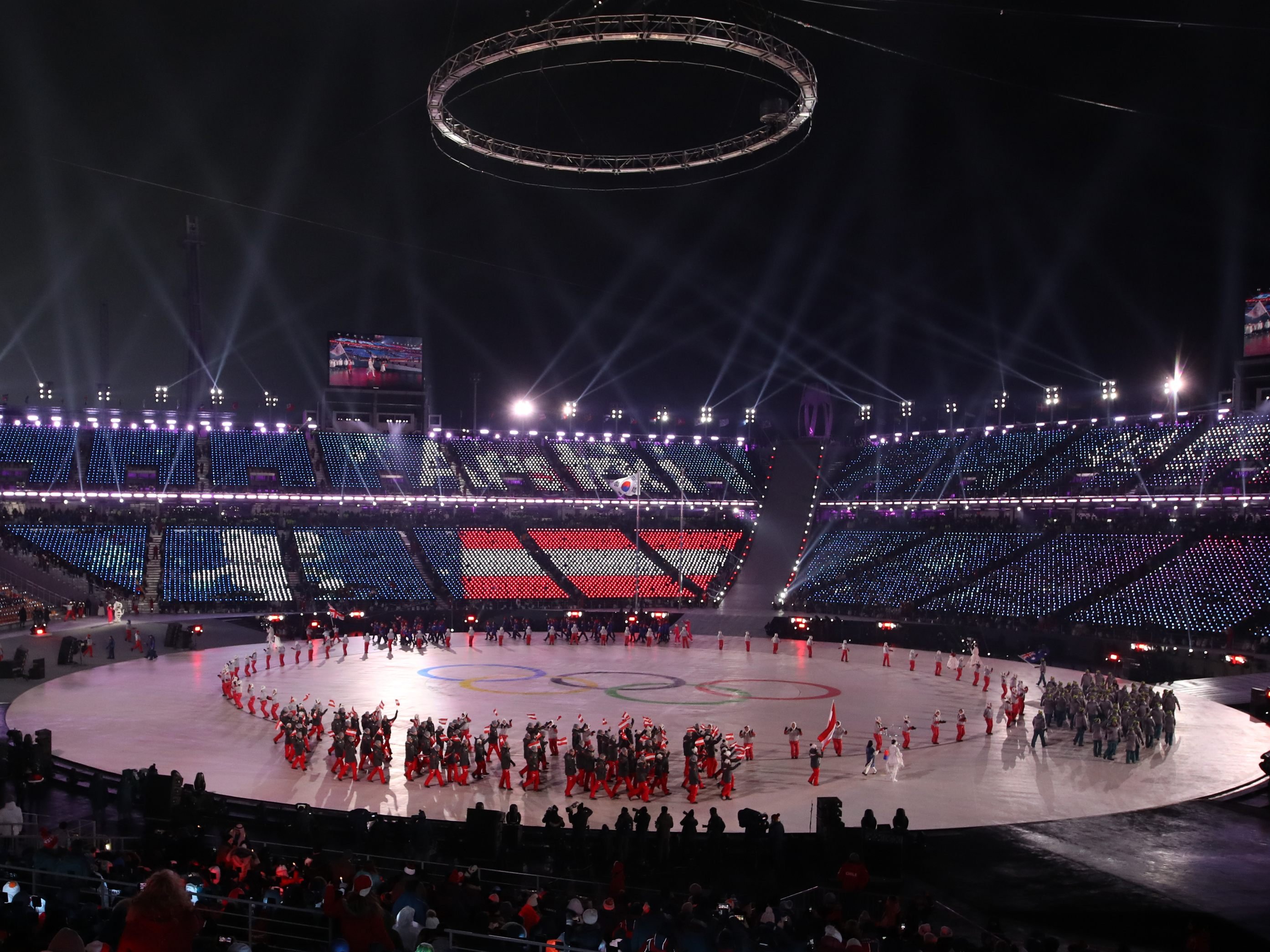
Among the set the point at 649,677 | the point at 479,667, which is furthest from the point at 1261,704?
the point at 479,667

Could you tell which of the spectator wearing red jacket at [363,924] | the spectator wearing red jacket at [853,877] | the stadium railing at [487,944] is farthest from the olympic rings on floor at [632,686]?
the spectator wearing red jacket at [363,924]

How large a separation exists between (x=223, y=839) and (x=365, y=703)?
52.2 feet

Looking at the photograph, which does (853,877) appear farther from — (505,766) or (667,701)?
(667,701)

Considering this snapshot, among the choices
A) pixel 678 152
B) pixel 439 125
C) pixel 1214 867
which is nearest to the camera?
pixel 1214 867

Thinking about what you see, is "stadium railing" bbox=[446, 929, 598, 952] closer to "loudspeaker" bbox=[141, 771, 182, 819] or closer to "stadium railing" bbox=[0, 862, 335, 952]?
"stadium railing" bbox=[0, 862, 335, 952]

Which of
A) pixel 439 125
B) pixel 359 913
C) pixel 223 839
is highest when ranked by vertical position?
pixel 439 125

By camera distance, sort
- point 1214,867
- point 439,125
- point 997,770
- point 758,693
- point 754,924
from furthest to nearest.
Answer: point 758,693, point 439,125, point 997,770, point 1214,867, point 754,924

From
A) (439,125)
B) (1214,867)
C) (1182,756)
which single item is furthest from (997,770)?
(439,125)

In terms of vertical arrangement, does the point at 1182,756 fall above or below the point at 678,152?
below

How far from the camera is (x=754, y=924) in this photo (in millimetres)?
11492

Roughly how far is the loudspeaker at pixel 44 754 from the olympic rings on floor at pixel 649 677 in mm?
18526

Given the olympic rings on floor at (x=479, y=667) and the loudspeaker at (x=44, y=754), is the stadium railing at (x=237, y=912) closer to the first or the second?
the loudspeaker at (x=44, y=754)

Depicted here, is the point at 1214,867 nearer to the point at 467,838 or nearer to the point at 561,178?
the point at 467,838

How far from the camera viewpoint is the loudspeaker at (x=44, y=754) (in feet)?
71.4
